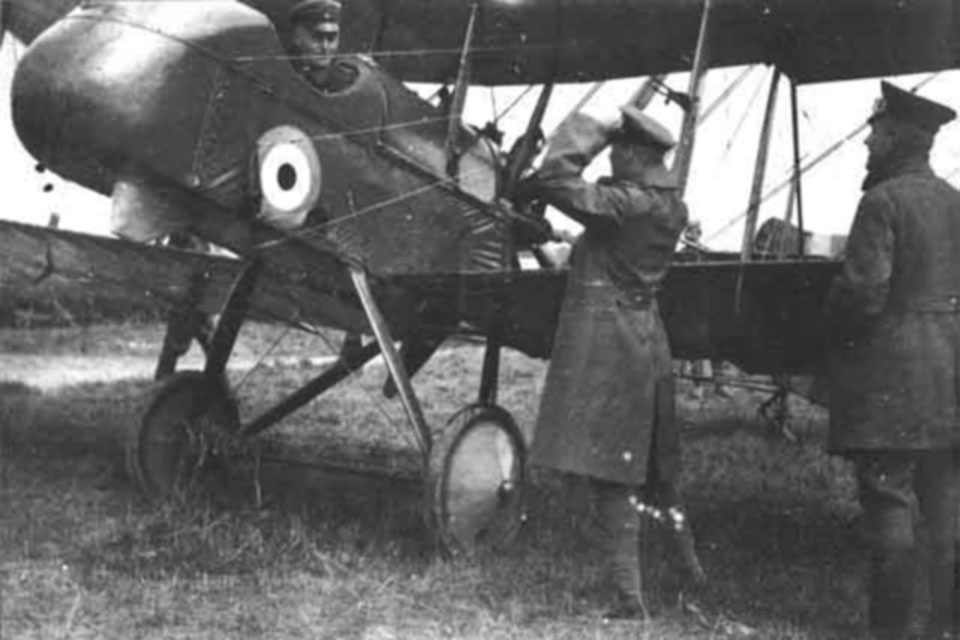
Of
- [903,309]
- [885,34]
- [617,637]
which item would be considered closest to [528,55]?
[885,34]

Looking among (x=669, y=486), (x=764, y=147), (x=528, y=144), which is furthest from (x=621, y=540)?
(x=764, y=147)

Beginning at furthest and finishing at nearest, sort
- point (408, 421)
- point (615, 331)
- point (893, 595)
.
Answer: point (408, 421) < point (615, 331) < point (893, 595)

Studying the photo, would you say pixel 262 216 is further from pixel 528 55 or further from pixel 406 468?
pixel 406 468

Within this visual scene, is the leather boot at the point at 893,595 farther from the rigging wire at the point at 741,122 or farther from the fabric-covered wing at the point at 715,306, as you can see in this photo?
the rigging wire at the point at 741,122

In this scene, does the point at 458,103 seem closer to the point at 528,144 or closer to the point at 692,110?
the point at 528,144

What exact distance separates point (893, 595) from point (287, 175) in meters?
3.20

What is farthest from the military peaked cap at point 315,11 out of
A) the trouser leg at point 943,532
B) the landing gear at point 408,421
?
the trouser leg at point 943,532

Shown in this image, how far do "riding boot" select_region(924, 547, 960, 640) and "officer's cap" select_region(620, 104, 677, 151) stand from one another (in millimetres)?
2016

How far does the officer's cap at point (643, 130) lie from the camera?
5.32m

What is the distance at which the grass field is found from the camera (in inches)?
182

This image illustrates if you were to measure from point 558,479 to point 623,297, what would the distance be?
11.3 feet

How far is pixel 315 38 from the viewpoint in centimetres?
614

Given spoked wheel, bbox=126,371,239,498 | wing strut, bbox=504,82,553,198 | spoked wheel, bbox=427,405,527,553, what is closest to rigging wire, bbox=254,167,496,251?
wing strut, bbox=504,82,553,198

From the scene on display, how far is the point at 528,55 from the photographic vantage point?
7852 millimetres
